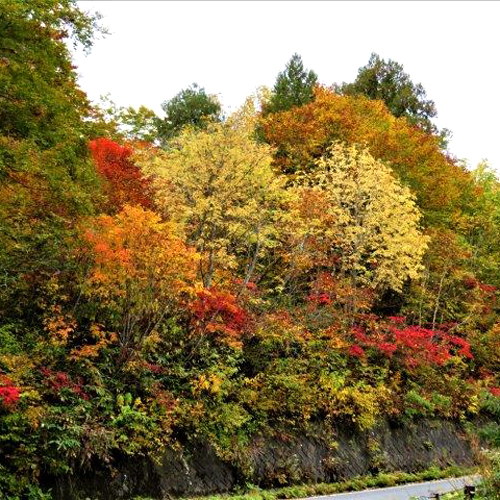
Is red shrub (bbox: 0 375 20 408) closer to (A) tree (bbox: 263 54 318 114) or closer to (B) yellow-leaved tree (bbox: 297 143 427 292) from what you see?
(B) yellow-leaved tree (bbox: 297 143 427 292)

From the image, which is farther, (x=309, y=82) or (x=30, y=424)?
(x=309, y=82)

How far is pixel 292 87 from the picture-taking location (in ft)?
132

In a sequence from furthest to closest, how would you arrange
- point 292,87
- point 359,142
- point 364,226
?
point 292,87, point 359,142, point 364,226

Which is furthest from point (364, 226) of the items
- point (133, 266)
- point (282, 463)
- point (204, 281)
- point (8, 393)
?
point (8, 393)

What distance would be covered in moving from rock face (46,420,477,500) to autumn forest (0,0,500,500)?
0.40 meters

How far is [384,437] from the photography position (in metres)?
21.1

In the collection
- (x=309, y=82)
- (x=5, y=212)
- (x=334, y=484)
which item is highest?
(x=309, y=82)

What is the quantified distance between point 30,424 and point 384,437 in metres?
13.8

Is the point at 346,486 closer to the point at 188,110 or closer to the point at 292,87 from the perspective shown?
the point at 292,87

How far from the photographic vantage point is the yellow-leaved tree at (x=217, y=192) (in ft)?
62.9

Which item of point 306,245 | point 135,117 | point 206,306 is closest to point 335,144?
point 306,245

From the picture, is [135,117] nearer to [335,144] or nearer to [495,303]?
[335,144]

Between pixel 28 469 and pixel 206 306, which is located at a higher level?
pixel 206 306

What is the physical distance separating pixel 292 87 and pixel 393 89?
58.0 feet
